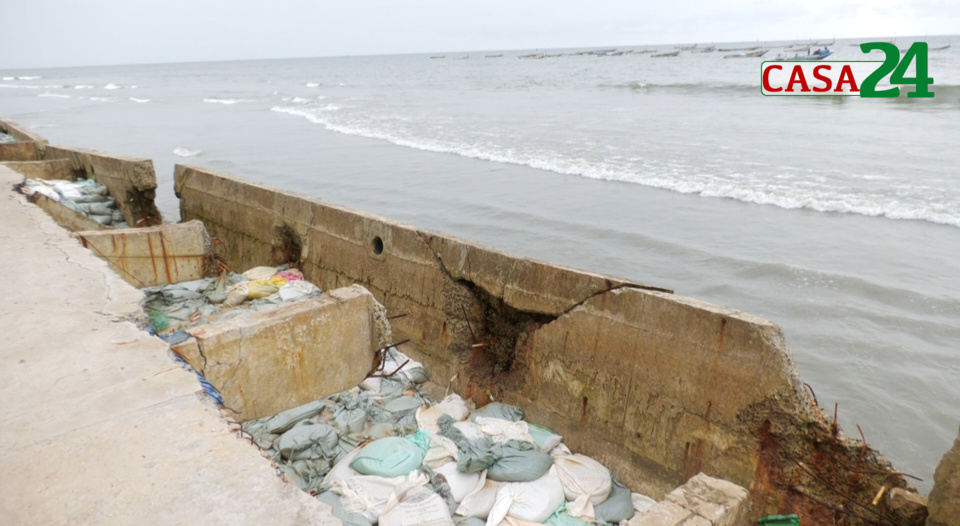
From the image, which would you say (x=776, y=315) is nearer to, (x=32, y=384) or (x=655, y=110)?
(x=32, y=384)

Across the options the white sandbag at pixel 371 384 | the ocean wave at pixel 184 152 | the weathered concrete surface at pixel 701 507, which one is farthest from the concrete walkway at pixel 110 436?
the ocean wave at pixel 184 152

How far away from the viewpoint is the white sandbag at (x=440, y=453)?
3686 mm

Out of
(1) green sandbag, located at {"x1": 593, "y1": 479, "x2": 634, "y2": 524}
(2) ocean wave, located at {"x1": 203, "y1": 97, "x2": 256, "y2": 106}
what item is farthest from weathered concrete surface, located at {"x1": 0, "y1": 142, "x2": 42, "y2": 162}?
(2) ocean wave, located at {"x1": 203, "y1": 97, "x2": 256, "y2": 106}

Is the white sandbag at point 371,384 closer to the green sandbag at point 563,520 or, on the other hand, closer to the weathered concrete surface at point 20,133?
the green sandbag at point 563,520

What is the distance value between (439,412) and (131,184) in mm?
6047

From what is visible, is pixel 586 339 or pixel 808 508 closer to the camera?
pixel 808 508

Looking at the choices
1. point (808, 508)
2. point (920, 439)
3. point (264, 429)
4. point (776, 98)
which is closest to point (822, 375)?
point (920, 439)

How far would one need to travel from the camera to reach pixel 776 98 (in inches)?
1025

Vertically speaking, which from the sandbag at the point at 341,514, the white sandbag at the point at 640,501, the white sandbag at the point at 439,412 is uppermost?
the sandbag at the point at 341,514

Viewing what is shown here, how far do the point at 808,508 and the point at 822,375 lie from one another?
106 inches

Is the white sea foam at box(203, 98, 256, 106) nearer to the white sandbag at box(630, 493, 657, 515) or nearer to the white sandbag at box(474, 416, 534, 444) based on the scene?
the white sandbag at box(474, 416, 534, 444)

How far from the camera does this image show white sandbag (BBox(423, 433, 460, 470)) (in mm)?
3686

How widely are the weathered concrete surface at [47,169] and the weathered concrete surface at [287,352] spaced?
25.0 feet

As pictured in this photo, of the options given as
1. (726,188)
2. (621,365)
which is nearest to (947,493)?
(621,365)
